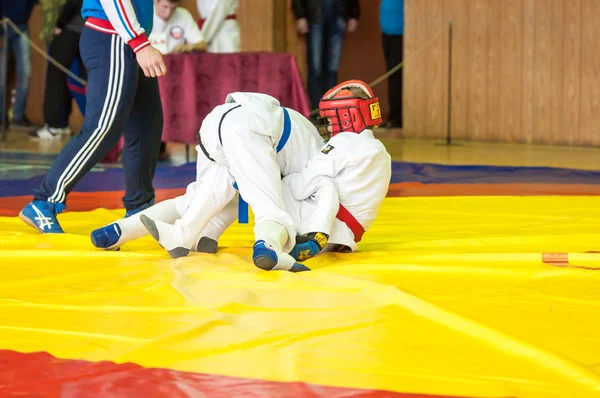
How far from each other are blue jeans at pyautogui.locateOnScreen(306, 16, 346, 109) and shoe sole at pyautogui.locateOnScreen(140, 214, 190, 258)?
5.92 m

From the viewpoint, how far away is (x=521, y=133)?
7.91 meters

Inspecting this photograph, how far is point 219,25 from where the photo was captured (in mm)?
6863

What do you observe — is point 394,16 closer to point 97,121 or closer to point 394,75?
point 394,75

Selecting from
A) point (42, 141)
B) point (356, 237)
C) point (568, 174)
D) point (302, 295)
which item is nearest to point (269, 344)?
point (302, 295)

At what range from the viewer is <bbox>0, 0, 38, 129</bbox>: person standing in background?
8.77m

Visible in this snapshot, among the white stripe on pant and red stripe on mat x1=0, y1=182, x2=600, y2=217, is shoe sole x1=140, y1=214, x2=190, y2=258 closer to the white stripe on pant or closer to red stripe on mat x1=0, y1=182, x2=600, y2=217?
the white stripe on pant

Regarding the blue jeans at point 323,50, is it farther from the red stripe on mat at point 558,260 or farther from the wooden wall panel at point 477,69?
the red stripe on mat at point 558,260

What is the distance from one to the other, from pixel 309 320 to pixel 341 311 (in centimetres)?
10

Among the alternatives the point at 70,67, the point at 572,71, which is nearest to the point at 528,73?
the point at 572,71

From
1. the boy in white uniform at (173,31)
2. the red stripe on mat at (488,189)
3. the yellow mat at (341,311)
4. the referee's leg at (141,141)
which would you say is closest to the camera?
the yellow mat at (341,311)

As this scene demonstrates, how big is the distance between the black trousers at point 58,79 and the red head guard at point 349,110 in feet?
17.6

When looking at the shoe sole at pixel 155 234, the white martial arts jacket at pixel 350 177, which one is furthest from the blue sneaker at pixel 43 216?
the white martial arts jacket at pixel 350 177

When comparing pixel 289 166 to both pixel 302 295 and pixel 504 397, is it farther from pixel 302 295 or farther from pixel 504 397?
pixel 504 397

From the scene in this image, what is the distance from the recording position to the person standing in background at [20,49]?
8766 mm
